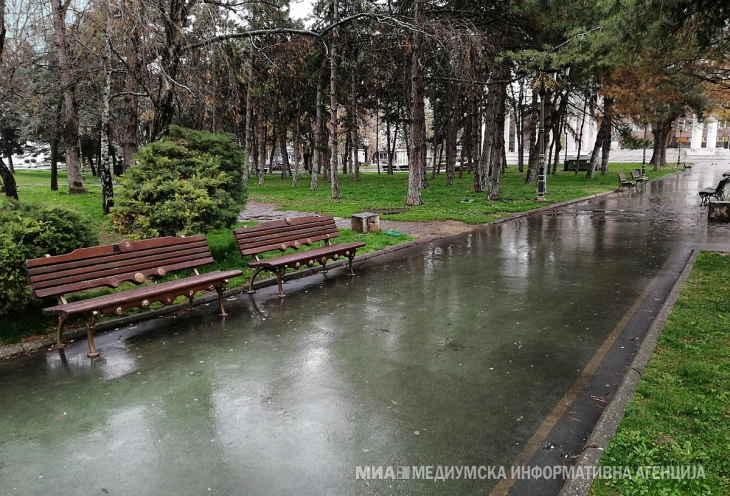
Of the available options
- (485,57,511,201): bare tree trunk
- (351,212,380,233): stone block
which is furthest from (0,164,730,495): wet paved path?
(485,57,511,201): bare tree trunk

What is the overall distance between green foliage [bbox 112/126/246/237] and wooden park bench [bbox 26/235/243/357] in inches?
53.0

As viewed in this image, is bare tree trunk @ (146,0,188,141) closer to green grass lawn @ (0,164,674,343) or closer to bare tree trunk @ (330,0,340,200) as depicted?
green grass lawn @ (0,164,674,343)

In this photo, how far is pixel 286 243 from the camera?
848cm

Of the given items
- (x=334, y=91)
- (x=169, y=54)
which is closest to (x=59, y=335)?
(x=169, y=54)

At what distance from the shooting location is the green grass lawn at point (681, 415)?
2.87 m

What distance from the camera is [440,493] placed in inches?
118

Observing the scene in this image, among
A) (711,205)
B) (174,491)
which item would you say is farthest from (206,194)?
(711,205)

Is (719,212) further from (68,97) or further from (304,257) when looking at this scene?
(68,97)

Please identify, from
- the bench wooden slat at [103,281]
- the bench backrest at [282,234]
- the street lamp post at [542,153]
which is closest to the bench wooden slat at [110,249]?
the bench wooden slat at [103,281]

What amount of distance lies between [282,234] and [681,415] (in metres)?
6.29

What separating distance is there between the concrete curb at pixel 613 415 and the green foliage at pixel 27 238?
18.7ft

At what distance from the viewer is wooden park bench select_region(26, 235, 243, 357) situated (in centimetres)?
529

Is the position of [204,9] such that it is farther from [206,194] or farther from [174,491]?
[174,491]

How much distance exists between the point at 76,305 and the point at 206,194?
11.7ft
